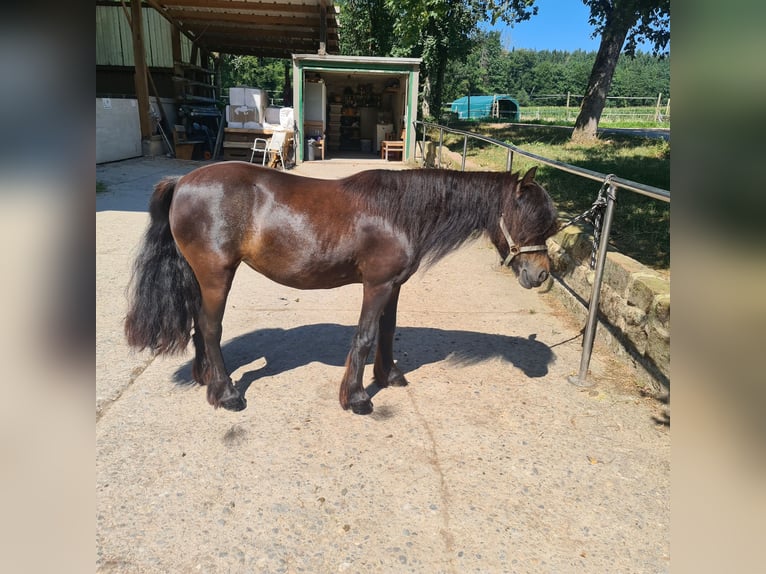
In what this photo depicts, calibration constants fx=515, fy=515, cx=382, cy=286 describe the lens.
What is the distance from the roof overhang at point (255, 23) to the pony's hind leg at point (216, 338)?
12.3 metres

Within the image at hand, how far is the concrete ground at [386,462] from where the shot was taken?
2.23m

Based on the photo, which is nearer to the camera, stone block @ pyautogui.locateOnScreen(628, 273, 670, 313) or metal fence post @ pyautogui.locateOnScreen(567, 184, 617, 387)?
metal fence post @ pyautogui.locateOnScreen(567, 184, 617, 387)

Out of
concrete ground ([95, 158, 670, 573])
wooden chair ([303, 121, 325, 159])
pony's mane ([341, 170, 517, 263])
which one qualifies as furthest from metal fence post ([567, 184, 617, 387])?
wooden chair ([303, 121, 325, 159])

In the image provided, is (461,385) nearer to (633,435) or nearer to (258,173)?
(633,435)

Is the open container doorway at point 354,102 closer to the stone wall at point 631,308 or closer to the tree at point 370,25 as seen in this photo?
the tree at point 370,25

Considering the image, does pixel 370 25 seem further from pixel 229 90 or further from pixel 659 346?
pixel 659 346

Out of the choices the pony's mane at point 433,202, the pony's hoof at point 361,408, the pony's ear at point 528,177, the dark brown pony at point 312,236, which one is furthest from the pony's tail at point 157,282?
the pony's ear at point 528,177

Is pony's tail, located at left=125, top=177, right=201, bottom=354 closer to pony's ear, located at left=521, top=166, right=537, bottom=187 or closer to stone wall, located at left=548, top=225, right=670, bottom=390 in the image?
pony's ear, located at left=521, top=166, right=537, bottom=187

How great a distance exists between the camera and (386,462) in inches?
111

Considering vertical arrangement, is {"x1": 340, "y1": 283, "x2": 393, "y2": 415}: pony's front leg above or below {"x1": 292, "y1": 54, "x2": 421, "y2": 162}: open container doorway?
below

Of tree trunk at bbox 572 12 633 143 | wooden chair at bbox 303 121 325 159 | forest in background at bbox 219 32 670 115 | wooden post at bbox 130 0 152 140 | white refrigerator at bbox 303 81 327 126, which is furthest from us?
forest in background at bbox 219 32 670 115

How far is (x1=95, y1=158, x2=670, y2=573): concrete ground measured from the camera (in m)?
2.23

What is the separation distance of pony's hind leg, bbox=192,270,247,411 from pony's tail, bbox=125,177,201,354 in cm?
21

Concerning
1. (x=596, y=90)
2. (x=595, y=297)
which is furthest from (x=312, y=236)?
(x=596, y=90)
